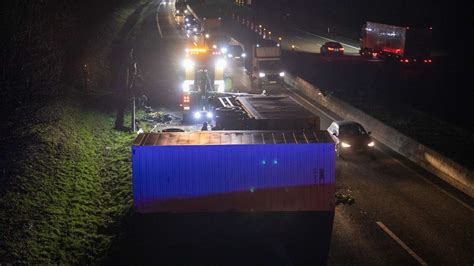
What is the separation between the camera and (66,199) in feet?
56.0

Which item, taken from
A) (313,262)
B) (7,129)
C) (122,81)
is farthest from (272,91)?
(313,262)

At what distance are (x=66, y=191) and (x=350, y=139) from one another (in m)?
13.0

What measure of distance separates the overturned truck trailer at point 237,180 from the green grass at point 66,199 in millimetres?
1923

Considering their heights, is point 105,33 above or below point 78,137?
above

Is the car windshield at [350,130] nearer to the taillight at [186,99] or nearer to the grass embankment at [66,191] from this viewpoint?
the taillight at [186,99]

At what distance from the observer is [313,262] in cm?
1391

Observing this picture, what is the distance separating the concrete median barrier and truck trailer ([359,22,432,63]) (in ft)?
51.1

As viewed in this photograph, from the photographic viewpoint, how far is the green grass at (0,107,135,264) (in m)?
13.9

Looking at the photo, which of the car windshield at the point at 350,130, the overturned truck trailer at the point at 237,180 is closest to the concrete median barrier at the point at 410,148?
the car windshield at the point at 350,130

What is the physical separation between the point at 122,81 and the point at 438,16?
2251 inches

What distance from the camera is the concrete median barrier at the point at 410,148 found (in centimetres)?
A: 2014

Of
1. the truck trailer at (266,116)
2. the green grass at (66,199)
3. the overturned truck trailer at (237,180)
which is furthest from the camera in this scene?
the truck trailer at (266,116)

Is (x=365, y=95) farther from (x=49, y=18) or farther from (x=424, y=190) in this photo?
(x=49, y=18)

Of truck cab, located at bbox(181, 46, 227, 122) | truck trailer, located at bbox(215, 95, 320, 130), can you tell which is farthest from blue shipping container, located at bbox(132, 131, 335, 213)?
truck cab, located at bbox(181, 46, 227, 122)
